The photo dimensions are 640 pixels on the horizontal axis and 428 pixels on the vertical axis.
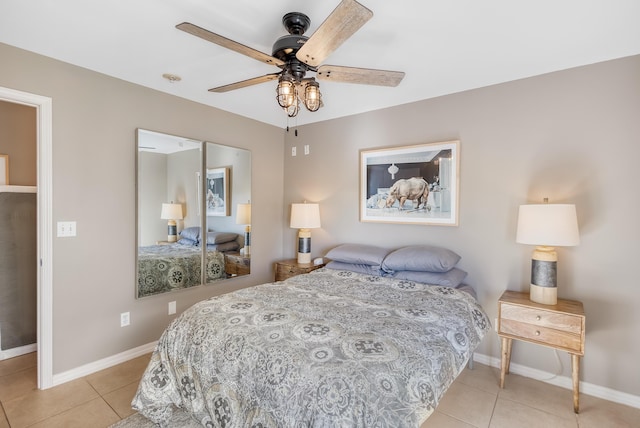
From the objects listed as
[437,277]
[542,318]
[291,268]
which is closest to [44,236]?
[291,268]

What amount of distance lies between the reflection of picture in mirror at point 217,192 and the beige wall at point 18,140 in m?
1.66

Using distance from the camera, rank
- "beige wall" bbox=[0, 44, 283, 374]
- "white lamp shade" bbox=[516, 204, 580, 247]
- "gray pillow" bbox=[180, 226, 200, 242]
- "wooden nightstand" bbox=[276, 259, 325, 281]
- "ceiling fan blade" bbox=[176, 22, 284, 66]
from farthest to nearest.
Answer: "wooden nightstand" bbox=[276, 259, 325, 281], "gray pillow" bbox=[180, 226, 200, 242], "beige wall" bbox=[0, 44, 283, 374], "white lamp shade" bbox=[516, 204, 580, 247], "ceiling fan blade" bbox=[176, 22, 284, 66]

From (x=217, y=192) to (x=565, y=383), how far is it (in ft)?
11.8

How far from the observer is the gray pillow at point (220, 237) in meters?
3.35

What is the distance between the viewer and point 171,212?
3045 millimetres

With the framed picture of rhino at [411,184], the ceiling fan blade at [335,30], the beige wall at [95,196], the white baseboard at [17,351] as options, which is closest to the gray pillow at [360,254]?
the framed picture of rhino at [411,184]

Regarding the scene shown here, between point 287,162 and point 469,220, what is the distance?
2457 millimetres

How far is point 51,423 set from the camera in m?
1.91

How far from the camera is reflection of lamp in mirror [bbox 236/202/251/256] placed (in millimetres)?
3619

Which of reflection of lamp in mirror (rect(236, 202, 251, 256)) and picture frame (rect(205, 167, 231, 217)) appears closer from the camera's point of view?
picture frame (rect(205, 167, 231, 217))

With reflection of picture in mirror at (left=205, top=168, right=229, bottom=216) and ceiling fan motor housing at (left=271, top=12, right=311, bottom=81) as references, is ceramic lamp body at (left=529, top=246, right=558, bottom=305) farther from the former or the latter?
reflection of picture in mirror at (left=205, top=168, right=229, bottom=216)

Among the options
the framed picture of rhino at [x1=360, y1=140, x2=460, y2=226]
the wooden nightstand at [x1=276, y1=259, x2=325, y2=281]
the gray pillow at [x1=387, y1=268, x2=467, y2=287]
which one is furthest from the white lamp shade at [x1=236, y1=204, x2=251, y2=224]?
the gray pillow at [x1=387, y1=268, x2=467, y2=287]

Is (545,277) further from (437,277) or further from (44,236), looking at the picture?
(44,236)

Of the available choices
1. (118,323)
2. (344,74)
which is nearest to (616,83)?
(344,74)
